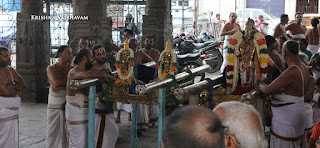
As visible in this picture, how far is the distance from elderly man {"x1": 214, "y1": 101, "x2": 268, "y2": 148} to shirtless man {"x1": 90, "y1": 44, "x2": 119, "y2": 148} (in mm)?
3285

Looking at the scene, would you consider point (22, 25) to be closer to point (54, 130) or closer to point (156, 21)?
point (156, 21)

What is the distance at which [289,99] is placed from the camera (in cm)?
447

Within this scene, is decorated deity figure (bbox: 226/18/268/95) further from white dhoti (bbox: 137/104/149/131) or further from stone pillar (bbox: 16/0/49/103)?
stone pillar (bbox: 16/0/49/103)

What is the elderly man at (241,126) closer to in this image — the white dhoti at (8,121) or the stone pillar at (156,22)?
the white dhoti at (8,121)

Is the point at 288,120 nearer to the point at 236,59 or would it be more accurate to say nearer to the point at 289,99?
the point at 289,99

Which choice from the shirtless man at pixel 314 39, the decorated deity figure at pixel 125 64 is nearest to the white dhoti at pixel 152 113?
the decorated deity figure at pixel 125 64

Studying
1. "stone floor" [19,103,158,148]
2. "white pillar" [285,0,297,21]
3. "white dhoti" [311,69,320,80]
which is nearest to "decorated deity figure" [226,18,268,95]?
"white dhoti" [311,69,320,80]

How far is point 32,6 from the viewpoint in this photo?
29.7 feet

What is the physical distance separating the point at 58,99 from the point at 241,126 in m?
3.91

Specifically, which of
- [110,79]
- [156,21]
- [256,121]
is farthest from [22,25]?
[256,121]

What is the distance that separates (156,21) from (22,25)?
300 cm

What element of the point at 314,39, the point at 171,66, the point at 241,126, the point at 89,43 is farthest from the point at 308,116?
the point at 314,39

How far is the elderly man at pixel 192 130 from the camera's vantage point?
162 centimetres

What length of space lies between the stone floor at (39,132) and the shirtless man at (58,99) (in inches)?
23.9
